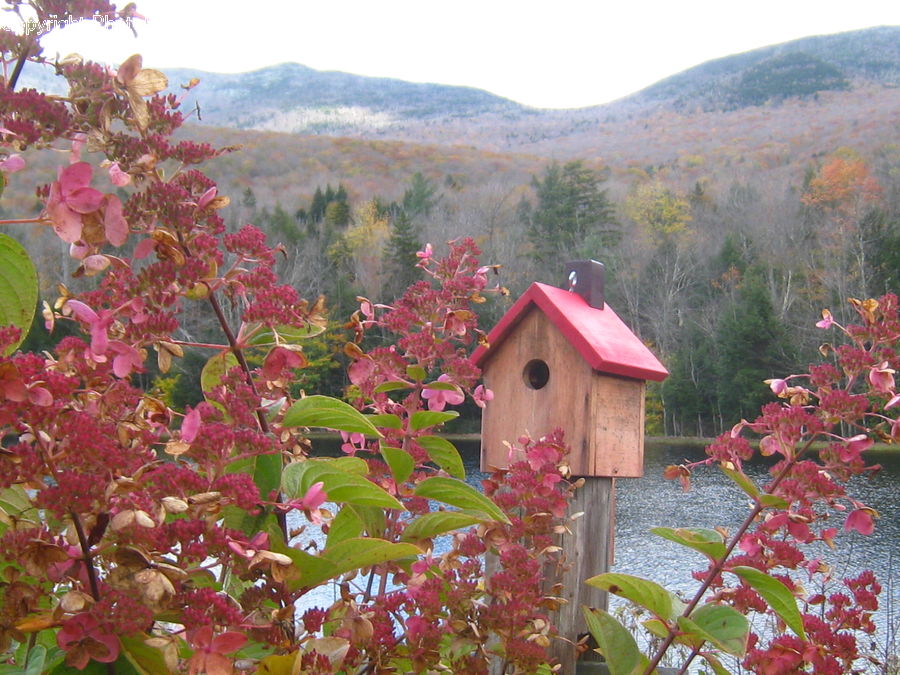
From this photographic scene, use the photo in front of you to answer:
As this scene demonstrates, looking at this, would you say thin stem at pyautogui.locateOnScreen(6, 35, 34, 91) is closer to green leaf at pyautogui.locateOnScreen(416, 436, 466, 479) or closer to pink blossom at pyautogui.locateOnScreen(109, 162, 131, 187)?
pink blossom at pyautogui.locateOnScreen(109, 162, 131, 187)

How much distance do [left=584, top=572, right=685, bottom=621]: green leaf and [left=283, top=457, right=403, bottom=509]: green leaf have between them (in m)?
0.56

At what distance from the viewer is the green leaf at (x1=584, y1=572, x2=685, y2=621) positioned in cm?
128

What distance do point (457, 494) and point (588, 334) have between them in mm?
1600

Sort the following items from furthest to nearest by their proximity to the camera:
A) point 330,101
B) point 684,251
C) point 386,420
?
point 330,101 → point 684,251 → point 386,420

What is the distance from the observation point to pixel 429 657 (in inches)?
41.0

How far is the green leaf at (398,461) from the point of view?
1.26 metres

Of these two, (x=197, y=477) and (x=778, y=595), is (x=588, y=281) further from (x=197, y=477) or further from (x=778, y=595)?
(x=197, y=477)

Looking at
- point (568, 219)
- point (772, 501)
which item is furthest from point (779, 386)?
point (568, 219)

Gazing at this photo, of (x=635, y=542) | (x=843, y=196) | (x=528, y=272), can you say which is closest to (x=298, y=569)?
(x=635, y=542)

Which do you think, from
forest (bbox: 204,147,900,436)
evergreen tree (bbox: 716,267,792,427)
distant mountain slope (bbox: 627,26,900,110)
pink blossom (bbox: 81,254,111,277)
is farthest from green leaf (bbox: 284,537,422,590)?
distant mountain slope (bbox: 627,26,900,110)

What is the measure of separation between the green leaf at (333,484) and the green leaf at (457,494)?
0.76ft

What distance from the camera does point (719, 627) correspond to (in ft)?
4.16

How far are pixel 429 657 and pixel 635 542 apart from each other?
32.8 feet

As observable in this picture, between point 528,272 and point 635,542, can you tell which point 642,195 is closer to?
point 528,272
